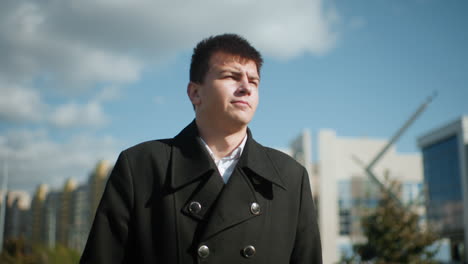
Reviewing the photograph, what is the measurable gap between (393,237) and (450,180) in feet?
104

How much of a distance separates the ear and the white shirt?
0.20 metres

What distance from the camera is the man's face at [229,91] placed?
2.30m

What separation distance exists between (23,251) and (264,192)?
51.4 feet

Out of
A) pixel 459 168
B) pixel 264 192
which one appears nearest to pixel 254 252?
pixel 264 192

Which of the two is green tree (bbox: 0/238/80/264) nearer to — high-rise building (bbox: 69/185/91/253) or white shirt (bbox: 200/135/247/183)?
white shirt (bbox: 200/135/247/183)

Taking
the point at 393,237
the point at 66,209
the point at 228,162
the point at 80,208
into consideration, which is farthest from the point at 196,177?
the point at 66,209

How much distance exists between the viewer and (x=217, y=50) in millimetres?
2410

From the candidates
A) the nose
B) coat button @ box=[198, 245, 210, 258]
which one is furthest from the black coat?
the nose

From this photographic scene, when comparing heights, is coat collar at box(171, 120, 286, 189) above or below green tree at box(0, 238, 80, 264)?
above

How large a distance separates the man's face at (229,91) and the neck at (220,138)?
5 cm

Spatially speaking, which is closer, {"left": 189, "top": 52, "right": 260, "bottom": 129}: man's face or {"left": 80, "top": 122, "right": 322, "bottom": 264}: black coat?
{"left": 80, "top": 122, "right": 322, "bottom": 264}: black coat

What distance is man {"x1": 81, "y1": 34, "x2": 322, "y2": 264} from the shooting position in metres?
2.20

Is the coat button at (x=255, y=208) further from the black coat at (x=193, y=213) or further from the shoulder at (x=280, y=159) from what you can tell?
the shoulder at (x=280, y=159)

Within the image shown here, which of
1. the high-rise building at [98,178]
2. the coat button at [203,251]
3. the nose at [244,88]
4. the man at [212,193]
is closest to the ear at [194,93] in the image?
the man at [212,193]
